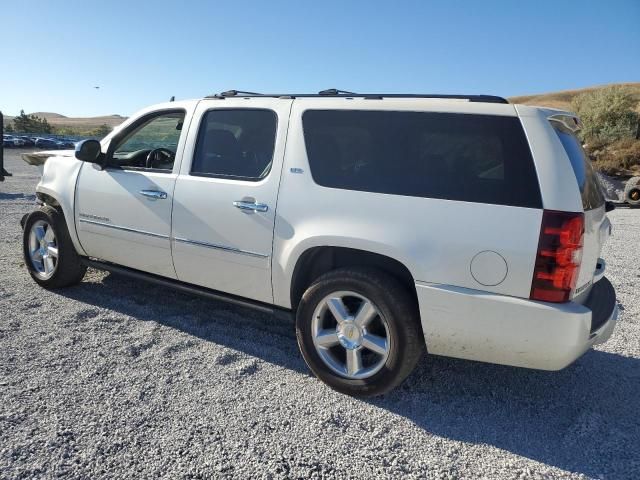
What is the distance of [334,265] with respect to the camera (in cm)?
333

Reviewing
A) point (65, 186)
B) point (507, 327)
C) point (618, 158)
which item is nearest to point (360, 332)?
point (507, 327)

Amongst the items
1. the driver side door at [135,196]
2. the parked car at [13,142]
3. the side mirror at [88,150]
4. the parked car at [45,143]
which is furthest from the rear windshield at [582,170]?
the parked car at [13,142]

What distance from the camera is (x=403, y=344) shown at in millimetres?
2861

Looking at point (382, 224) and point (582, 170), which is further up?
point (582, 170)

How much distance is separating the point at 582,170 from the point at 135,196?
324 centimetres

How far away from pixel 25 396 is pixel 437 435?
241cm

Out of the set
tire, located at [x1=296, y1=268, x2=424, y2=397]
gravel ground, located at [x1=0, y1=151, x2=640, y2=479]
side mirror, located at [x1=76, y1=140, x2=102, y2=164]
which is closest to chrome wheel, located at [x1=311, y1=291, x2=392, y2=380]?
tire, located at [x1=296, y1=268, x2=424, y2=397]

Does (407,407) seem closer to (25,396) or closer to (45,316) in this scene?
(25,396)

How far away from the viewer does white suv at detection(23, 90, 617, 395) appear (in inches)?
101

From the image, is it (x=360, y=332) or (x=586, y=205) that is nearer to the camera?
(x=586, y=205)

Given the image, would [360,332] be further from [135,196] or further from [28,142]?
[28,142]

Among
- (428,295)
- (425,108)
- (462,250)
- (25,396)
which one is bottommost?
(25,396)

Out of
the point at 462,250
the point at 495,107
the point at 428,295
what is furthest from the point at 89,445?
the point at 495,107

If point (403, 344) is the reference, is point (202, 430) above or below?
below
